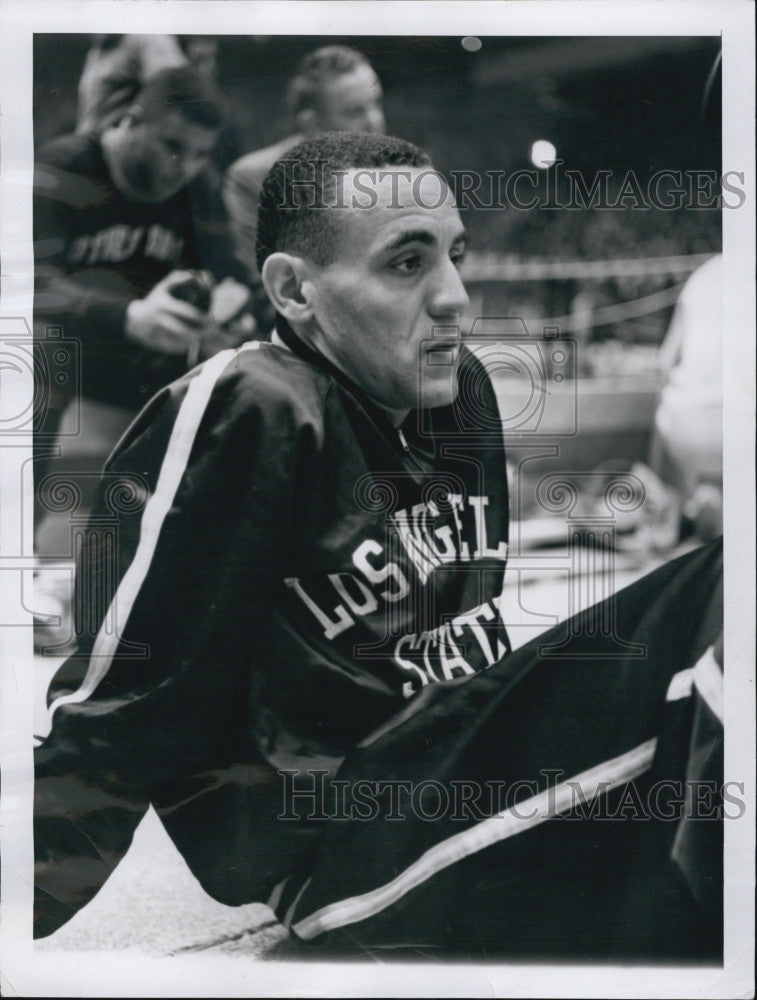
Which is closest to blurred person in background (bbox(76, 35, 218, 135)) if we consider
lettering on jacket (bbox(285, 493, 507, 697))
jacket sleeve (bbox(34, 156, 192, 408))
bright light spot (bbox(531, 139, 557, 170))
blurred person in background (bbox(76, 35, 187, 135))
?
blurred person in background (bbox(76, 35, 187, 135))

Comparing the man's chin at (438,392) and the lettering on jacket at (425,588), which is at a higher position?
the man's chin at (438,392)

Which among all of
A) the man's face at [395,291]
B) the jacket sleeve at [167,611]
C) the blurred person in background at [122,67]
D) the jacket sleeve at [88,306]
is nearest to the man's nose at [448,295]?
the man's face at [395,291]

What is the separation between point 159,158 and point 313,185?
0.24 m

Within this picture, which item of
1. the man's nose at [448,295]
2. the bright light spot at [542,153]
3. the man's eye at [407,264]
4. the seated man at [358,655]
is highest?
the bright light spot at [542,153]

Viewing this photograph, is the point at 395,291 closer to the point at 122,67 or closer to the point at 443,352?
the point at 443,352

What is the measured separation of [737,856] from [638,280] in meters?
0.92

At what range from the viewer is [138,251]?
154 centimetres

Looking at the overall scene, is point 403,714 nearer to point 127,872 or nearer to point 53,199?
point 127,872

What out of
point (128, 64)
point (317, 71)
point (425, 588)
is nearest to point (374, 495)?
point (425, 588)

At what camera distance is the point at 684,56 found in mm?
1566

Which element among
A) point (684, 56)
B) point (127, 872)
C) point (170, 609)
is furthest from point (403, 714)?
point (684, 56)

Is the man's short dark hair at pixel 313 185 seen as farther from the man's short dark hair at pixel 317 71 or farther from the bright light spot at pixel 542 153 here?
the bright light spot at pixel 542 153

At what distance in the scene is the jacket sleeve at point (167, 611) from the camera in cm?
152

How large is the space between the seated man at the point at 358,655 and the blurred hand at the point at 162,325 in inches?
2.5
